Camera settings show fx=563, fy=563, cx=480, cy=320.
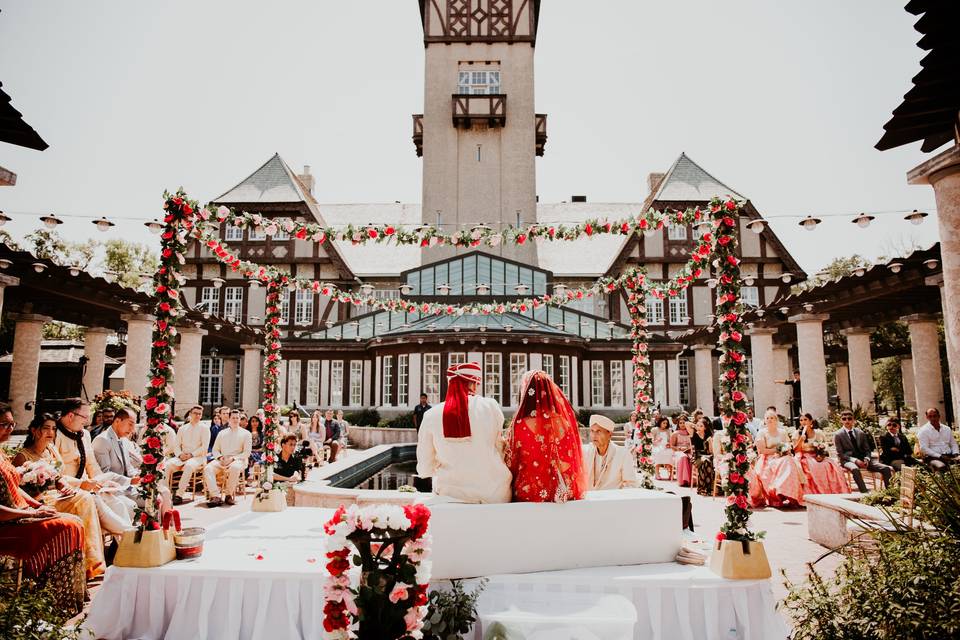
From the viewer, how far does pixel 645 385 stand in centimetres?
828

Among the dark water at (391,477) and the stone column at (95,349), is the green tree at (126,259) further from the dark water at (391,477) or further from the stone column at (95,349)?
the dark water at (391,477)

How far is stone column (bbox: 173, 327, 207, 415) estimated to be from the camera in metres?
19.5

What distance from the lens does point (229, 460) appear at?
9531 mm

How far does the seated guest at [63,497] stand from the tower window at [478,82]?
27381 millimetres

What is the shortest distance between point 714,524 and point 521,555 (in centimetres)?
468

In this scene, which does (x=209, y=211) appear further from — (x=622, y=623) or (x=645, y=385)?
(x=645, y=385)

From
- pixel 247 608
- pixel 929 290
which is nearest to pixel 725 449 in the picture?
pixel 247 608

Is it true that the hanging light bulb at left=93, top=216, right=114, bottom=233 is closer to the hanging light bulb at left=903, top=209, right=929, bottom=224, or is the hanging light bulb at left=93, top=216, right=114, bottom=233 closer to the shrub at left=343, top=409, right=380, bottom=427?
the shrub at left=343, top=409, right=380, bottom=427

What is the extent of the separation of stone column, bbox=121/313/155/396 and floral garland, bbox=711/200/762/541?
17.4 meters

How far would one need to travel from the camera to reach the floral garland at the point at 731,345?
4.86 metres

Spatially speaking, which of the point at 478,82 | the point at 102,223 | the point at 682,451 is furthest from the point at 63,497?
the point at 478,82

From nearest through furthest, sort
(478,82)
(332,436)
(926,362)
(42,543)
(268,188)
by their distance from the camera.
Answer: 1. (42,543)
2. (332,436)
3. (926,362)
4. (268,188)
5. (478,82)

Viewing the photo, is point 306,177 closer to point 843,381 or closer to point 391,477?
point 391,477

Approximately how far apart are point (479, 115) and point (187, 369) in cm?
1818
